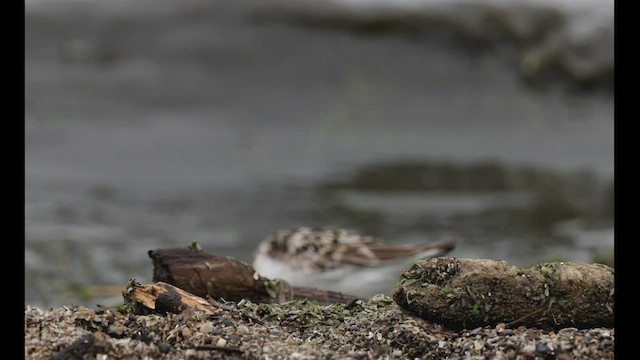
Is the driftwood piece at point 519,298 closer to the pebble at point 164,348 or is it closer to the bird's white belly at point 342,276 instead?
the pebble at point 164,348

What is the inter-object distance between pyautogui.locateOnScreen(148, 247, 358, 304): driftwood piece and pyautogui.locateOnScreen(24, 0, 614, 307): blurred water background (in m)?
4.63

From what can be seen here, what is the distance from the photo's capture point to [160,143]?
923 cm

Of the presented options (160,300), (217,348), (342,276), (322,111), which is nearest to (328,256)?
(342,276)

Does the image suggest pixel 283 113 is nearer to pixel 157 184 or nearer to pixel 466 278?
pixel 157 184

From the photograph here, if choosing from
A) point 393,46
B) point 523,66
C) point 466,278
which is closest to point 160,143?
point 393,46

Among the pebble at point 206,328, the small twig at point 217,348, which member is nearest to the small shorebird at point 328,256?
the pebble at point 206,328

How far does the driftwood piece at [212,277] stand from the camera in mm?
2889

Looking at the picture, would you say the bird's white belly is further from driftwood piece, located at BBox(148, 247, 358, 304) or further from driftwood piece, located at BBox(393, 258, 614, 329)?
driftwood piece, located at BBox(393, 258, 614, 329)

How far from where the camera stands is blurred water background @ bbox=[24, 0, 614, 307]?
8234 mm

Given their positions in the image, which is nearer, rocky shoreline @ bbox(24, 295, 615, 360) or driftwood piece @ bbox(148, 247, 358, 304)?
rocky shoreline @ bbox(24, 295, 615, 360)

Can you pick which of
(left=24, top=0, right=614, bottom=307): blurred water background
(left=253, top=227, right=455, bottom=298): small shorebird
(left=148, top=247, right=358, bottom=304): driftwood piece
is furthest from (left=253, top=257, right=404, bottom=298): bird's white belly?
(left=148, top=247, right=358, bottom=304): driftwood piece

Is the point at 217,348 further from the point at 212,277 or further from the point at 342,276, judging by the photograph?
the point at 342,276

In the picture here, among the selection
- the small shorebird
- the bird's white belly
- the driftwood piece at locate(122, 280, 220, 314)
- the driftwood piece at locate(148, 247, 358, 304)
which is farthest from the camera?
the small shorebird

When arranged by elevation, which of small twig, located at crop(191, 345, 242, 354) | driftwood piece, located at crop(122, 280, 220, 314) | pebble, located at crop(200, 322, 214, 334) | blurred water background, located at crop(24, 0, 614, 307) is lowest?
small twig, located at crop(191, 345, 242, 354)
